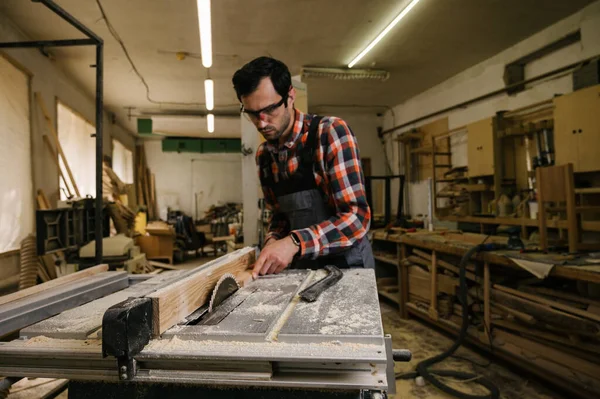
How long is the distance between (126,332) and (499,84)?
585cm

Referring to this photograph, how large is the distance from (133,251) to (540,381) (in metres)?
4.69

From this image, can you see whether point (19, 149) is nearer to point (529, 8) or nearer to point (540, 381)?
point (540, 381)

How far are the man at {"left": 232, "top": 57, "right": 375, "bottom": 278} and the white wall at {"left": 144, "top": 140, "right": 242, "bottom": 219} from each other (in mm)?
→ 9868

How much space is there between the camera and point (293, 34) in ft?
14.5

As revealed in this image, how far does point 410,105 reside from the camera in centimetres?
741

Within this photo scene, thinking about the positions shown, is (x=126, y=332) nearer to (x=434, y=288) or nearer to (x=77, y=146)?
(x=434, y=288)

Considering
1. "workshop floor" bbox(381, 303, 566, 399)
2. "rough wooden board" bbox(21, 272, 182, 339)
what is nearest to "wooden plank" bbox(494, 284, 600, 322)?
"workshop floor" bbox(381, 303, 566, 399)

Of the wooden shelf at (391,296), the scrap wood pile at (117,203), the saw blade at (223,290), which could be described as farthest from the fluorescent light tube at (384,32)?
the scrap wood pile at (117,203)

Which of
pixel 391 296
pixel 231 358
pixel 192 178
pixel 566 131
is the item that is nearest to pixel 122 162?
pixel 192 178

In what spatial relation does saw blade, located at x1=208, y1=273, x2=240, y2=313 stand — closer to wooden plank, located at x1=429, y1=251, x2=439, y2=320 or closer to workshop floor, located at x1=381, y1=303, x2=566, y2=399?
workshop floor, located at x1=381, y1=303, x2=566, y2=399

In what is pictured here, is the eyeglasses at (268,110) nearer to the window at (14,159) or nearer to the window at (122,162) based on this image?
the window at (14,159)

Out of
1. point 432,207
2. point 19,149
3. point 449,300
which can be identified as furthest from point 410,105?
point 19,149

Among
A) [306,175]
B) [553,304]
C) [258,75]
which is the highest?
[258,75]

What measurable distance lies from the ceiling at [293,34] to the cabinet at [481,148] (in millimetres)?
1143
